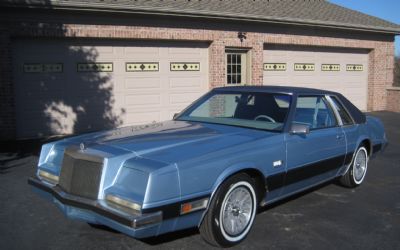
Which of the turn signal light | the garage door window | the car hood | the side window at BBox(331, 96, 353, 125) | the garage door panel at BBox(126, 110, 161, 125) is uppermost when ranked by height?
the garage door window

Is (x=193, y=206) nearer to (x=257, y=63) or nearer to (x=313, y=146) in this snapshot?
(x=313, y=146)

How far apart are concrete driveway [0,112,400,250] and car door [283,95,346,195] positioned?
1.24 feet

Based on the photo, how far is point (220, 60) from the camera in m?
12.8

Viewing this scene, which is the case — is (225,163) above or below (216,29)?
below

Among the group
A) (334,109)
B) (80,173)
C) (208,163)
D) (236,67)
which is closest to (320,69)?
(236,67)

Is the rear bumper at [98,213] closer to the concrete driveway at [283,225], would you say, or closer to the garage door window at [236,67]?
the concrete driveway at [283,225]

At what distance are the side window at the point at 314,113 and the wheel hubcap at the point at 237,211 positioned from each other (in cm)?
141

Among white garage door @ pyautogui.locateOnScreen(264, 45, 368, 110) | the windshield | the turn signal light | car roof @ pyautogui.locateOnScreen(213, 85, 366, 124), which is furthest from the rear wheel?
white garage door @ pyautogui.locateOnScreen(264, 45, 368, 110)

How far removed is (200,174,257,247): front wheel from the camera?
3.87 m

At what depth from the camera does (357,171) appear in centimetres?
628

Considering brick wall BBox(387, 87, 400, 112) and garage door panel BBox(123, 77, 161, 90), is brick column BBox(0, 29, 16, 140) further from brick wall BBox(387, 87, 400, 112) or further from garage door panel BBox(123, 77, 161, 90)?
brick wall BBox(387, 87, 400, 112)

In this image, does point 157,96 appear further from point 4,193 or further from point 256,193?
point 256,193

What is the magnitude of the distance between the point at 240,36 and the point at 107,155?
32.8ft

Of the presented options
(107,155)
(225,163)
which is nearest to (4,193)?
(107,155)
